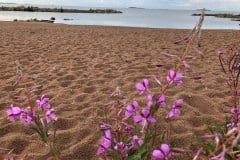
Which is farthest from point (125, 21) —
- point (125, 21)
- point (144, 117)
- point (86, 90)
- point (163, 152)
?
point (163, 152)

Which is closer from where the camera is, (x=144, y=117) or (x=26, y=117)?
(x=144, y=117)

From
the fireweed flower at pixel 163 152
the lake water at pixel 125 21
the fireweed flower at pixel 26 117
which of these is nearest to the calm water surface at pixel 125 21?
the lake water at pixel 125 21

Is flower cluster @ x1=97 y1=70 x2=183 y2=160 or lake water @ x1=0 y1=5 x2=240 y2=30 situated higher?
flower cluster @ x1=97 y1=70 x2=183 y2=160

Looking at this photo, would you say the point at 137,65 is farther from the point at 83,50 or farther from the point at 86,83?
the point at 83,50

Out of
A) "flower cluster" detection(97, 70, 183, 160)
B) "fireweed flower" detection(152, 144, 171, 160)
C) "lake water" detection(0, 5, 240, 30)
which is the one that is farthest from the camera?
"lake water" detection(0, 5, 240, 30)

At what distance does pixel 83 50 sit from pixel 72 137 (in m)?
6.51

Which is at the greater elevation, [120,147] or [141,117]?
[141,117]

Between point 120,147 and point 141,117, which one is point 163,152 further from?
point 120,147

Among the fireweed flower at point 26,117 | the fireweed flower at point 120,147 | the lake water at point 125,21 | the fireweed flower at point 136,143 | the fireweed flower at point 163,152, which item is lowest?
the lake water at point 125,21

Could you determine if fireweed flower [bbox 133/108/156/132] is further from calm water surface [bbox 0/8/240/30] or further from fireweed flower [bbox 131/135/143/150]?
calm water surface [bbox 0/8/240/30]

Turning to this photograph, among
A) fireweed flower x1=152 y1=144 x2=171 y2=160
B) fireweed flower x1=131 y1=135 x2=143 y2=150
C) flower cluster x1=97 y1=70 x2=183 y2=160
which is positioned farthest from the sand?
fireweed flower x1=152 y1=144 x2=171 y2=160

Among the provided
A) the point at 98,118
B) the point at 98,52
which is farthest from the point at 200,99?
the point at 98,52

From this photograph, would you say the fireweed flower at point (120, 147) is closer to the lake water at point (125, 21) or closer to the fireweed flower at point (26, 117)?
the fireweed flower at point (26, 117)

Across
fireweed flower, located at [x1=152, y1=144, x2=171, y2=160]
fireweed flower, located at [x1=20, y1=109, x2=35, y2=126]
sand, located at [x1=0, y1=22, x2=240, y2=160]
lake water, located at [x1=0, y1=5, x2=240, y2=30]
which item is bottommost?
lake water, located at [x1=0, y1=5, x2=240, y2=30]
